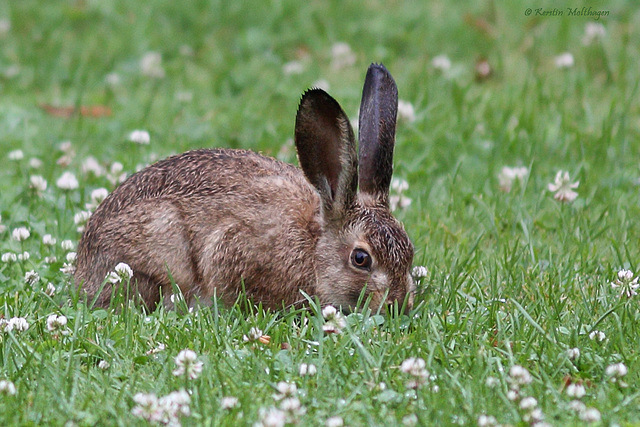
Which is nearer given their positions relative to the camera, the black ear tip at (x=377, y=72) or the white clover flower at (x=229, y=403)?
the white clover flower at (x=229, y=403)

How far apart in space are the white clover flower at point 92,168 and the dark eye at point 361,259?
114 inches

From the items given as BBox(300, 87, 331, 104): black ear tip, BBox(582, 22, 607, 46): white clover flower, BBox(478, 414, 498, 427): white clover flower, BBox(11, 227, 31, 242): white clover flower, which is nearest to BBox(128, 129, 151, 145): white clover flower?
BBox(11, 227, 31, 242): white clover flower

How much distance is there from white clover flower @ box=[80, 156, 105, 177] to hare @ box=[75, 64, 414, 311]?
180 centimetres

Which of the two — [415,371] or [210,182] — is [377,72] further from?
[415,371]

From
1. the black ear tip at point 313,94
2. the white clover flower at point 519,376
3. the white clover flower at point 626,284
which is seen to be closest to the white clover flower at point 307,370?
the white clover flower at point 519,376

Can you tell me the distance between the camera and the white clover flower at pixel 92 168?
7.77 m

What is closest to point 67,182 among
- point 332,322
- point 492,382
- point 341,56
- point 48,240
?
point 48,240

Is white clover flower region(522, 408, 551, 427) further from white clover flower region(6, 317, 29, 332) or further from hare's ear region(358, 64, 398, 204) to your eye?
white clover flower region(6, 317, 29, 332)

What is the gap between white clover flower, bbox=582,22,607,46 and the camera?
10242 mm

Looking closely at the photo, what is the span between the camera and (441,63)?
9914mm

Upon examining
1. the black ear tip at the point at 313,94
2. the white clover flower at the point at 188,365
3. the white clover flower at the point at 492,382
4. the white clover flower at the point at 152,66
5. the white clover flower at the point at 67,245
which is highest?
the black ear tip at the point at 313,94

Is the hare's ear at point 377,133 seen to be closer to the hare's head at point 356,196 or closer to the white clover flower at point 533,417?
the hare's head at point 356,196

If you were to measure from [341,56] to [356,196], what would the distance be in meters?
5.02

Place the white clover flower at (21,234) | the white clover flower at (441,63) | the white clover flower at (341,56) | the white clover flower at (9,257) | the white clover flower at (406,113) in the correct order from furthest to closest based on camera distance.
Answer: the white clover flower at (341,56) < the white clover flower at (441,63) < the white clover flower at (406,113) < the white clover flower at (21,234) < the white clover flower at (9,257)
